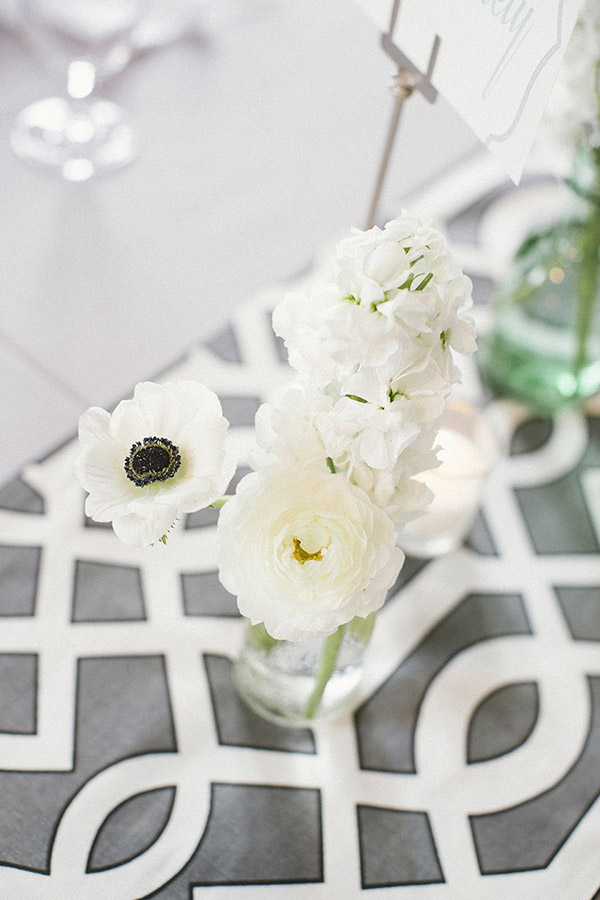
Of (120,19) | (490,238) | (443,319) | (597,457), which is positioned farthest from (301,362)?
(120,19)

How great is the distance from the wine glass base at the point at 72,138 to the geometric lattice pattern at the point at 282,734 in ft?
1.39

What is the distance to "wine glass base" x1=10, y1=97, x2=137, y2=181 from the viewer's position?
106 centimetres

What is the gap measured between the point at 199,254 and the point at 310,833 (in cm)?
62

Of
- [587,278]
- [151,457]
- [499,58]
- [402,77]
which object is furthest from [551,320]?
[151,457]

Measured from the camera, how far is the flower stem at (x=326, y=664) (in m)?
0.54

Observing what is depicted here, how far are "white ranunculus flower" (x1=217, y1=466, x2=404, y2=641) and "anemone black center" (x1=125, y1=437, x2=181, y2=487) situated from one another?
0.11 ft

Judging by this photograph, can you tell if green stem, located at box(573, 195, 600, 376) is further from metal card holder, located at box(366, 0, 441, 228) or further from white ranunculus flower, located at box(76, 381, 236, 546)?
white ranunculus flower, located at box(76, 381, 236, 546)

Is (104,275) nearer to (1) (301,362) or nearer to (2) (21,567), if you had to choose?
(2) (21,567)

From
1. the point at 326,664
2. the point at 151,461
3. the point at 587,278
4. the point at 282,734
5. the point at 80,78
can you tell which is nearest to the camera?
the point at 151,461

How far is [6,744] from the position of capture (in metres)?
0.64

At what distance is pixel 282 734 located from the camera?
671mm

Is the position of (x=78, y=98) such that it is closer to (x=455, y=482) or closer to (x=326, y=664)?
(x=455, y=482)

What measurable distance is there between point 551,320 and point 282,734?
460 mm

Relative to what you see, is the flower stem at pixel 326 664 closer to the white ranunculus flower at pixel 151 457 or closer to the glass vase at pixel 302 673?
the glass vase at pixel 302 673
